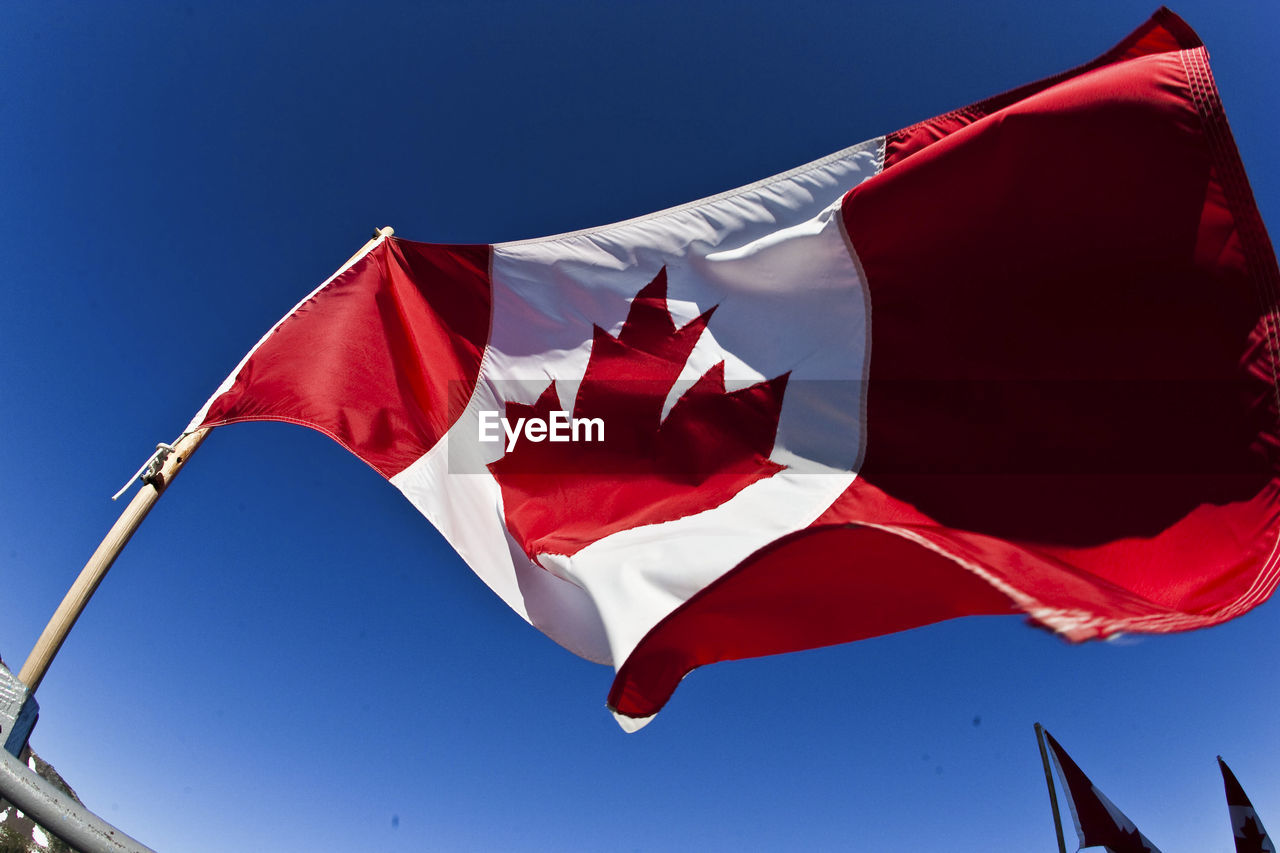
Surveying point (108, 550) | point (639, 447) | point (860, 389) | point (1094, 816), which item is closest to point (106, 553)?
point (108, 550)

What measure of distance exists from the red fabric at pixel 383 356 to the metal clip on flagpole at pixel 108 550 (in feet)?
1.55

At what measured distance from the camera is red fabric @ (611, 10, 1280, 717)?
3.60 metres

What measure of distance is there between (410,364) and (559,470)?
4.68 ft

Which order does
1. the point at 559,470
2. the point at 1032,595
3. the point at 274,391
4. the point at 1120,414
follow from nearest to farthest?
1. the point at 1032,595
2. the point at 1120,414
3. the point at 274,391
4. the point at 559,470

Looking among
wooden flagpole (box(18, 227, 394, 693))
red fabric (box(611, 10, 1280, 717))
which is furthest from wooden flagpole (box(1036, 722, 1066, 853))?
wooden flagpole (box(18, 227, 394, 693))

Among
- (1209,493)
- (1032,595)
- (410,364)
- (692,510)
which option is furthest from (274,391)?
(1209,493)

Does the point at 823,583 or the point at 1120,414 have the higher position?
the point at 1120,414

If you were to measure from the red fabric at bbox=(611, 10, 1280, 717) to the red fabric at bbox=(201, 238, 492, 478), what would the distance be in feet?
8.80

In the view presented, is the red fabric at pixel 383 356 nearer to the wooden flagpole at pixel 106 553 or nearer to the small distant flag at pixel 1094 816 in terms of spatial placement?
the wooden flagpole at pixel 106 553

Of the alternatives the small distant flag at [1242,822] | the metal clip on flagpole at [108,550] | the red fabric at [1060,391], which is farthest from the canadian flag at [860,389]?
the small distant flag at [1242,822]

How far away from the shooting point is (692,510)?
4945 millimetres

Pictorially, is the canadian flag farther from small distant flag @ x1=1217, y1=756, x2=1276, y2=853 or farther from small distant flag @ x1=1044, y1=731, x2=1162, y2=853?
small distant flag @ x1=1217, y1=756, x2=1276, y2=853

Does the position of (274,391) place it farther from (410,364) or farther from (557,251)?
(557,251)

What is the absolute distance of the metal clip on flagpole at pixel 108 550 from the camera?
3.20m
